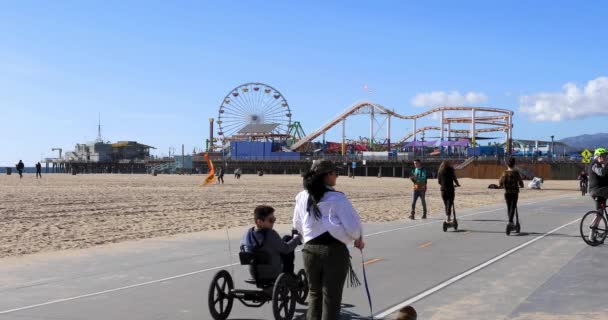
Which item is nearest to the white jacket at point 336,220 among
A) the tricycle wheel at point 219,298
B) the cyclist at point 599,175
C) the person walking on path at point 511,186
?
the tricycle wheel at point 219,298

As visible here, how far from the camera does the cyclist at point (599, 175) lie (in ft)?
38.1

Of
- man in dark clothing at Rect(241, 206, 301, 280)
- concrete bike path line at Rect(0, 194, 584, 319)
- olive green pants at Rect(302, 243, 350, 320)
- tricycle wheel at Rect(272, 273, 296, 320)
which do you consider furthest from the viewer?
concrete bike path line at Rect(0, 194, 584, 319)

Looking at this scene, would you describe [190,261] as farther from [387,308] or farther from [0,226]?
[0,226]

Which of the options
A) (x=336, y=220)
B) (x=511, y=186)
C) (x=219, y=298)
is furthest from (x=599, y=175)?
(x=336, y=220)

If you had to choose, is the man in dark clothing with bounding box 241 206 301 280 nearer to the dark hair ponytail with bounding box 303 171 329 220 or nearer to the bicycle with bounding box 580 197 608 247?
the dark hair ponytail with bounding box 303 171 329 220

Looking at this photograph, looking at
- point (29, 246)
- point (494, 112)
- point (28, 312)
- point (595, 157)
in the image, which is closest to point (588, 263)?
point (595, 157)

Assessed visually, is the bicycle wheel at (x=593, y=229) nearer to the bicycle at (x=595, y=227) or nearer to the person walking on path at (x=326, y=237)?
the bicycle at (x=595, y=227)

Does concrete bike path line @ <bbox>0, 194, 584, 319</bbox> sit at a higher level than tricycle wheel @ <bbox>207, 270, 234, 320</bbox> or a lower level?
lower

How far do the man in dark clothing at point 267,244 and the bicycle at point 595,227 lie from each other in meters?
7.82

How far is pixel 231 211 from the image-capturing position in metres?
21.0

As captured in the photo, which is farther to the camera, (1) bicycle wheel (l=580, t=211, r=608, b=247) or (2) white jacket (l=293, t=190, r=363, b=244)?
(1) bicycle wheel (l=580, t=211, r=608, b=247)

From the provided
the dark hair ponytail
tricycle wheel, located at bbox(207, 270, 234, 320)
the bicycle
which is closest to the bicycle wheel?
the bicycle

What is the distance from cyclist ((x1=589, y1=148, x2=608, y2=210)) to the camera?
11.6 m

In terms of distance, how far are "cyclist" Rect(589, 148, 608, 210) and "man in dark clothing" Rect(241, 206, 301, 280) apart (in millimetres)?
7586
